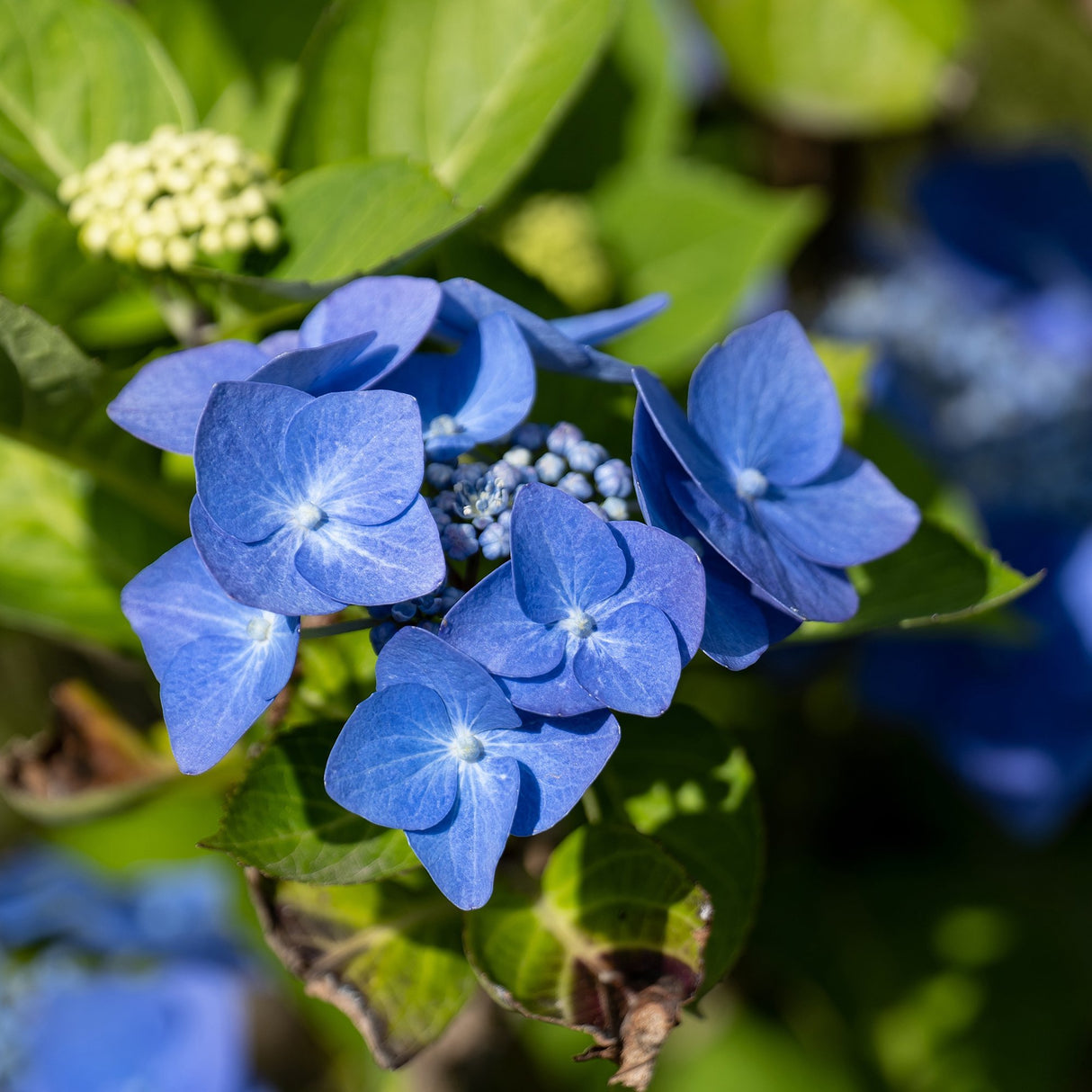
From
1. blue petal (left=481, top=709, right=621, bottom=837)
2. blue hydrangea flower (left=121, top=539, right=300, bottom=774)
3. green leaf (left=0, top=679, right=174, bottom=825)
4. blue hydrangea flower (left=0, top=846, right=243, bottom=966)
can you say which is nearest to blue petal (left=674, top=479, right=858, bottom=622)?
blue petal (left=481, top=709, right=621, bottom=837)

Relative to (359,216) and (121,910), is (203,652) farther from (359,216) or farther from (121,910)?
(121,910)

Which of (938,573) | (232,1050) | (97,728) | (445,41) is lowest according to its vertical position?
(232,1050)

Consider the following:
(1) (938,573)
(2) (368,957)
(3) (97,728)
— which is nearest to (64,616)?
(3) (97,728)

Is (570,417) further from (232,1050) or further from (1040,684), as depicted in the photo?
(232,1050)

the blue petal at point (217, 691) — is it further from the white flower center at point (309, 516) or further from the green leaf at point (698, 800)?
the green leaf at point (698, 800)

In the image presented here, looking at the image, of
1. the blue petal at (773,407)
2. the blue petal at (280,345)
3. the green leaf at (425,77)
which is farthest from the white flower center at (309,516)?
the green leaf at (425,77)
